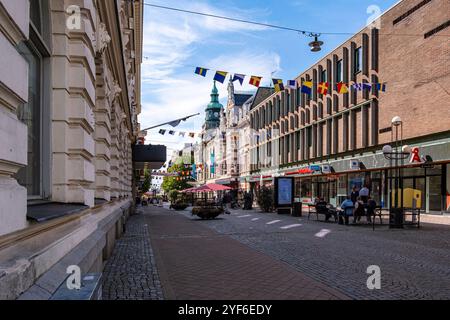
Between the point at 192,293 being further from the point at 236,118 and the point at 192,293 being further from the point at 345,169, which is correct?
the point at 236,118

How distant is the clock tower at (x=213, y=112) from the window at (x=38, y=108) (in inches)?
3639

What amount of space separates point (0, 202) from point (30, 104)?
2.41 meters

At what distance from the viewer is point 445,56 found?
65.3 ft

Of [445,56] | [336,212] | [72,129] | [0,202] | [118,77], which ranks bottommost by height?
[336,212]

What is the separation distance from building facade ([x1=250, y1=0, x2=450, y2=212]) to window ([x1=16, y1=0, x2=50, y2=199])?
15170mm

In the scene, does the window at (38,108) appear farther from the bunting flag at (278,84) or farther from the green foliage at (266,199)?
the green foliage at (266,199)

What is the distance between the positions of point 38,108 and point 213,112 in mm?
94811

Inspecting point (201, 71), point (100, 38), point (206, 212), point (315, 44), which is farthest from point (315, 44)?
point (206, 212)

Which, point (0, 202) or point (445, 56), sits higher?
point (445, 56)

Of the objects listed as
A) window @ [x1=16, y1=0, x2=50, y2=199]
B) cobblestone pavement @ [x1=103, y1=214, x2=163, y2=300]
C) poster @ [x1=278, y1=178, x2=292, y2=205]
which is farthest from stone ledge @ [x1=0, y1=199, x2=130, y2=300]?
poster @ [x1=278, y1=178, x2=292, y2=205]

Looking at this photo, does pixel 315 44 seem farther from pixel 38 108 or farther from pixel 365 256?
pixel 38 108

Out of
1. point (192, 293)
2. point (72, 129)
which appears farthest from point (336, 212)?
point (72, 129)

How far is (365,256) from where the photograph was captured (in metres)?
9.37
